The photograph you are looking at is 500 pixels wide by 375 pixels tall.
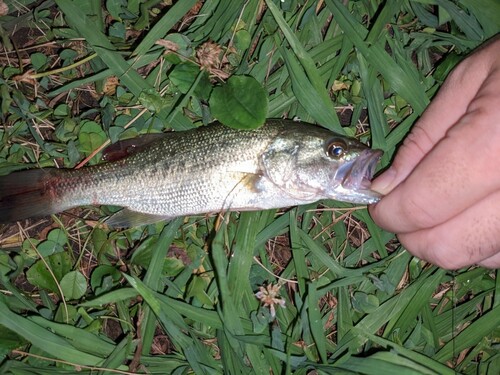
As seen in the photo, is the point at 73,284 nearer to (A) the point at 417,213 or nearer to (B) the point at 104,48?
(B) the point at 104,48

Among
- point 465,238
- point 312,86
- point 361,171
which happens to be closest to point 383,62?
point 312,86

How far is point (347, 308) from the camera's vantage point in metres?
3.64

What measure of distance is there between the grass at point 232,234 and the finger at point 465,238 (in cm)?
67

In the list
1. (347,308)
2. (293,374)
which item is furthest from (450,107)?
(293,374)

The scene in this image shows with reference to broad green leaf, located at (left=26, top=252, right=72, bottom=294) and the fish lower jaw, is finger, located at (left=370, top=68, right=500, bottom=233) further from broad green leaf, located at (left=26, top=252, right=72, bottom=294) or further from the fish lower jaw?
broad green leaf, located at (left=26, top=252, right=72, bottom=294)

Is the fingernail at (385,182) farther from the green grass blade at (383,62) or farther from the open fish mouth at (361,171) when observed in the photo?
the green grass blade at (383,62)

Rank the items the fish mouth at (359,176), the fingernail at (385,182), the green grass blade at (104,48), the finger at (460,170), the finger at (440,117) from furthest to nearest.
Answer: the green grass blade at (104,48), the fish mouth at (359,176), the fingernail at (385,182), the finger at (440,117), the finger at (460,170)

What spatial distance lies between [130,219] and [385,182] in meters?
1.81

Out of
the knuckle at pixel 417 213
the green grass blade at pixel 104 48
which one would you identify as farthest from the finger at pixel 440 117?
the green grass blade at pixel 104 48

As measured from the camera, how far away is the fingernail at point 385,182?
3055 mm

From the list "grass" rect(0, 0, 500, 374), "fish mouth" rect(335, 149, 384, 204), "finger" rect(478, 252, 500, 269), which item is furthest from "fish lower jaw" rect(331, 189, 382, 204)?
"finger" rect(478, 252, 500, 269)

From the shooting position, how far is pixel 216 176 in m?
3.29

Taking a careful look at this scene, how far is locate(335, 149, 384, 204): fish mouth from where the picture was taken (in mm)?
3166

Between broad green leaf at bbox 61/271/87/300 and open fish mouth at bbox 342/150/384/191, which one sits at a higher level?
open fish mouth at bbox 342/150/384/191
